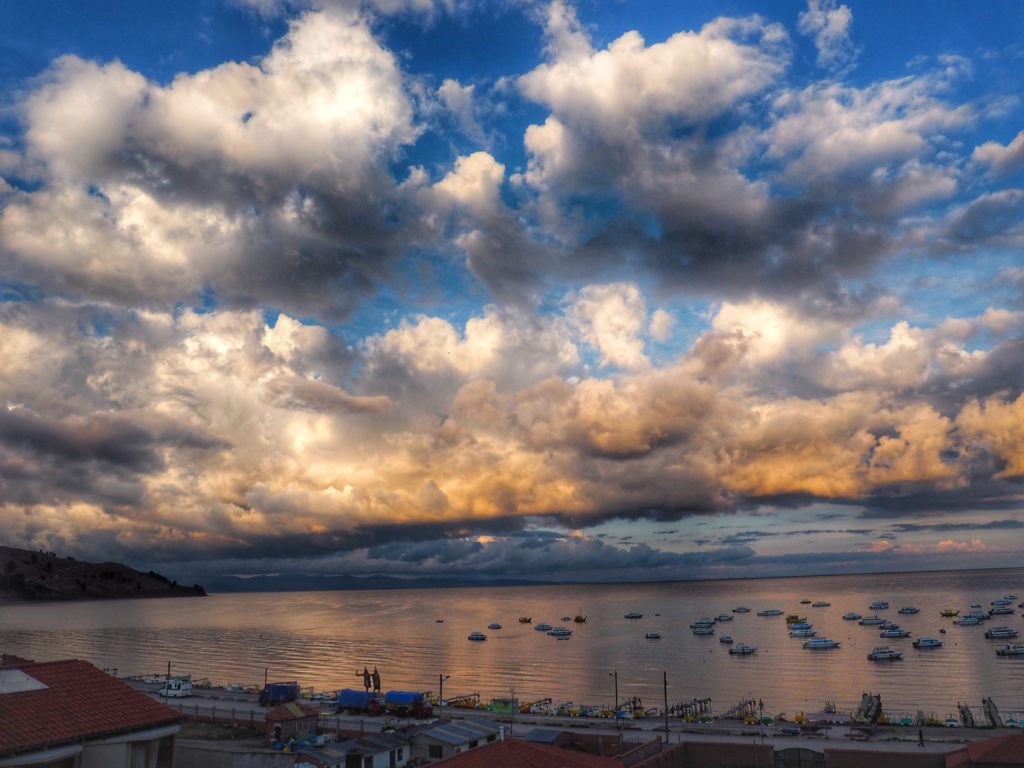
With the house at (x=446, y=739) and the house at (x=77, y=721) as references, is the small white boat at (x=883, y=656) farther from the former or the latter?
the house at (x=77, y=721)

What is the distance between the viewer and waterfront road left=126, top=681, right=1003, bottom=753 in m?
54.3

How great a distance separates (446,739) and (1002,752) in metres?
29.9

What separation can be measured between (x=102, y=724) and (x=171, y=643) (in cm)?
18659

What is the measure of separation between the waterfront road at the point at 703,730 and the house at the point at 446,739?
9.90 m

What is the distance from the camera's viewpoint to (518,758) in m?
35.1

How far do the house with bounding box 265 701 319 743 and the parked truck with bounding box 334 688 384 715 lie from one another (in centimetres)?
1493

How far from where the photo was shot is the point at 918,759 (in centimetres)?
4409

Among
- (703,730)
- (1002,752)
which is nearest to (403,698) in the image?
(703,730)

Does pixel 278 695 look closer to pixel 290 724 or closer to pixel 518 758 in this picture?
pixel 290 724

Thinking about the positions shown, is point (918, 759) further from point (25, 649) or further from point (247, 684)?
point (25, 649)

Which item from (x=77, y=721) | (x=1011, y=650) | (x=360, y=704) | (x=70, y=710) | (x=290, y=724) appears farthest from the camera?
(x=1011, y=650)

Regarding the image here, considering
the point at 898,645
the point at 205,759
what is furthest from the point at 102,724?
the point at 898,645

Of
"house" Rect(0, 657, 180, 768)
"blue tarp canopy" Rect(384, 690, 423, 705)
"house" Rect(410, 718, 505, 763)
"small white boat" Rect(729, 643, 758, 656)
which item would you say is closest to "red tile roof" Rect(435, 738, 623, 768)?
"house" Rect(410, 718, 505, 763)

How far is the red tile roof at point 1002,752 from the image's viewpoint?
119ft
